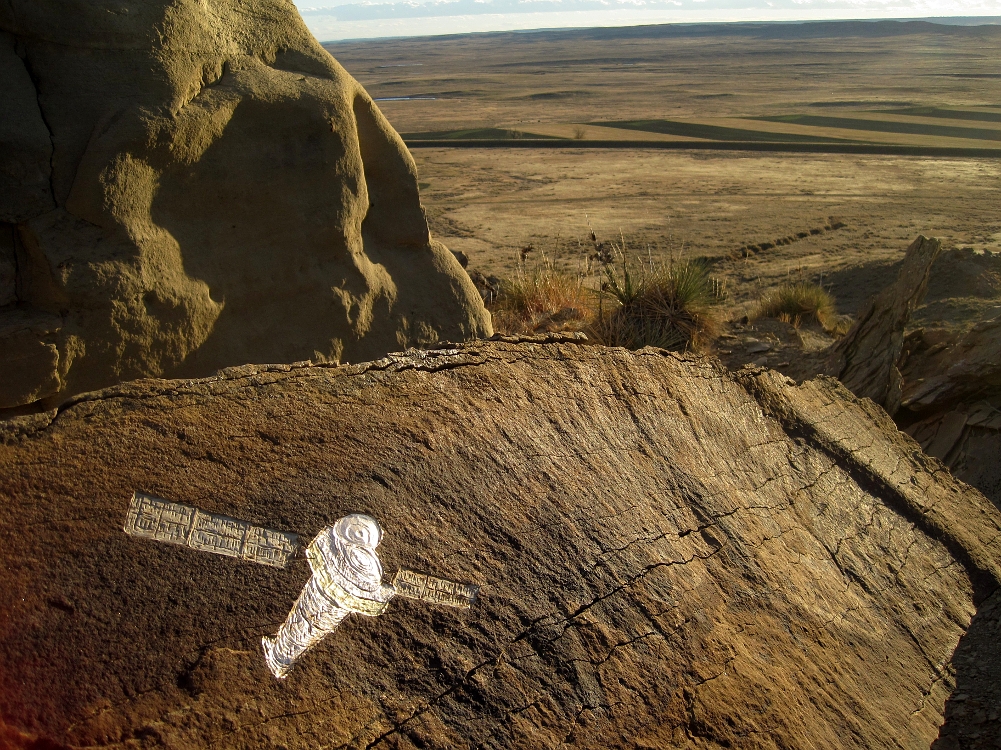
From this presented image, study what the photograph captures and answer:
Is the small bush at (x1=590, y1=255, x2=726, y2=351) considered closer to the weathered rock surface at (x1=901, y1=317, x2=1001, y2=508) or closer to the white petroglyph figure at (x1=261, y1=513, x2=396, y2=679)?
the weathered rock surface at (x1=901, y1=317, x2=1001, y2=508)

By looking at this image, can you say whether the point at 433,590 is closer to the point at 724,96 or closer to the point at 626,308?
the point at 626,308

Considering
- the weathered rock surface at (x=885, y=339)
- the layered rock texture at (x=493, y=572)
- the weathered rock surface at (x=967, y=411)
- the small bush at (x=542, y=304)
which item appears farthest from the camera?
the small bush at (x=542, y=304)

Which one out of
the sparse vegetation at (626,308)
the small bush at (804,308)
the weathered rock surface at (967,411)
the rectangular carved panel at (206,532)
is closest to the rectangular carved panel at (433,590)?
the rectangular carved panel at (206,532)

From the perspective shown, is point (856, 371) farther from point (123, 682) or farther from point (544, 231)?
point (544, 231)

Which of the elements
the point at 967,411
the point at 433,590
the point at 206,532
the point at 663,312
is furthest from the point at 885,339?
the point at 206,532

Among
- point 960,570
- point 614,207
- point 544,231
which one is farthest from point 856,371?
point 614,207

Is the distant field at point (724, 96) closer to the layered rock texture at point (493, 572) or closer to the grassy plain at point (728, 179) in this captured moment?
the grassy plain at point (728, 179)

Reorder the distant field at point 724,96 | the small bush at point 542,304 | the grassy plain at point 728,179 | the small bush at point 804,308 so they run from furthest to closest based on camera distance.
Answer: the distant field at point 724,96 → the grassy plain at point 728,179 → the small bush at point 804,308 → the small bush at point 542,304
